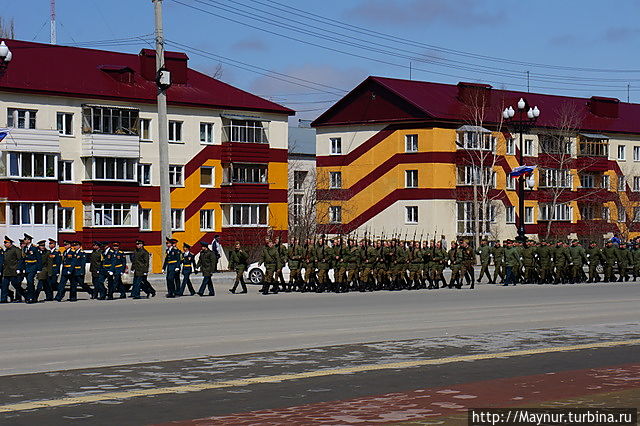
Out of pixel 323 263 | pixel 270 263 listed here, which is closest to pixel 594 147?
pixel 323 263

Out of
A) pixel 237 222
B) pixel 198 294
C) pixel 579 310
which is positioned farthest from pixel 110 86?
pixel 579 310

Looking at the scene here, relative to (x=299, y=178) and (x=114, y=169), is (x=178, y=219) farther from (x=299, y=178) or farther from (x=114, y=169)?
(x=299, y=178)

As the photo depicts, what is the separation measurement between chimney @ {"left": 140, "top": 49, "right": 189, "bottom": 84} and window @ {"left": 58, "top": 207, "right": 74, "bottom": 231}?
10074 mm

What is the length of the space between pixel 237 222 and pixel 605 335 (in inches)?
1993

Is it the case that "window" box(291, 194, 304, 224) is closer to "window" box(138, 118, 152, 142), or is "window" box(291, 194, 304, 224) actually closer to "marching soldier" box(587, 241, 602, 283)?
"window" box(138, 118, 152, 142)

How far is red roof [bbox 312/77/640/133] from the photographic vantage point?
254ft

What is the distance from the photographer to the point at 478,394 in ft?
36.4

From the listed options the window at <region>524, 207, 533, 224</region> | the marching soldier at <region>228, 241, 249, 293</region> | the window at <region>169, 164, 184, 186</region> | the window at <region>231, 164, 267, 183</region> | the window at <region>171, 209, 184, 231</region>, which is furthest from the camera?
the window at <region>524, 207, 533, 224</region>

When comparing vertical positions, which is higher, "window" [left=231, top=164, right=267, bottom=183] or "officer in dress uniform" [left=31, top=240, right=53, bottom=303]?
"window" [left=231, top=164, right=267, bottom=183]

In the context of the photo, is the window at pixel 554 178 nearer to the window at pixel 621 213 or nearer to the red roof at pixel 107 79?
the window at pixel 621 213

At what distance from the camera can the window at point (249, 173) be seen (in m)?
68.2

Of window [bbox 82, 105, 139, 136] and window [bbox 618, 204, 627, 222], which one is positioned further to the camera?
window [bbox 618, 204, 627, 222]

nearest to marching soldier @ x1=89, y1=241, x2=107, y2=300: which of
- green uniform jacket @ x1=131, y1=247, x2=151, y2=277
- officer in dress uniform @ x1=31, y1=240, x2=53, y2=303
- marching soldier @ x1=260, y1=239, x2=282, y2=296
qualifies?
green uniform jacket @ x1=131, y1=247, x2=151, y2=277

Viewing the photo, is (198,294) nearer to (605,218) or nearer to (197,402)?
(197,402)
